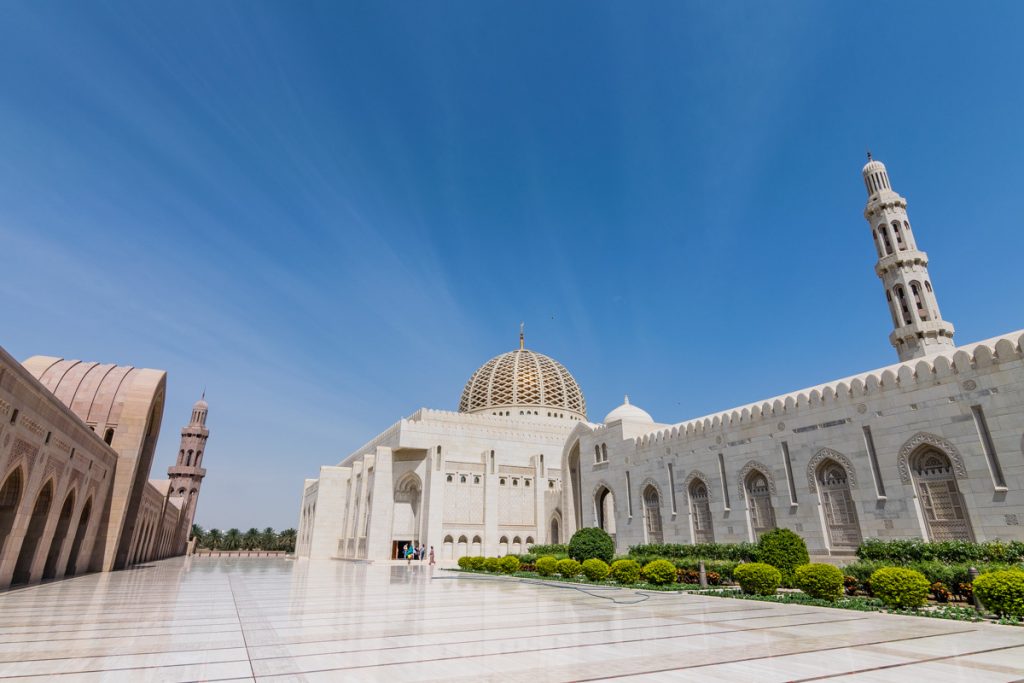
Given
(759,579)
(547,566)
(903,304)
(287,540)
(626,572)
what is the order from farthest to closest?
(287,540), (903,304), (547,566), (626,572), (759,579)

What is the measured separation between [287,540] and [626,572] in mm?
64483

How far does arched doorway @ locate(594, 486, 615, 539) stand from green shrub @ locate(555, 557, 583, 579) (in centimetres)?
857

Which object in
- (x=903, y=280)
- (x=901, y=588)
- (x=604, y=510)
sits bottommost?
(x=901, y=588)

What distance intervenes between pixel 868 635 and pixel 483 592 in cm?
805

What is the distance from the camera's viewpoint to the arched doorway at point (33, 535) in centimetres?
1335

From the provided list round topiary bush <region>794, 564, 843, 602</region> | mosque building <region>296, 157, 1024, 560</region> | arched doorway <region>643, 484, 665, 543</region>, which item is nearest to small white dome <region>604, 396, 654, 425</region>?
mosque building <region>296, 157, 1024, 560</region>

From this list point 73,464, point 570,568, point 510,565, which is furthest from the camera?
point 510,565

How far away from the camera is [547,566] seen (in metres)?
17.2

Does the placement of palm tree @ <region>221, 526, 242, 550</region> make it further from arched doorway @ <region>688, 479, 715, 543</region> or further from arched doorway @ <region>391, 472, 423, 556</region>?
arched doorway @ <region>688, 479, 715, 543</region>

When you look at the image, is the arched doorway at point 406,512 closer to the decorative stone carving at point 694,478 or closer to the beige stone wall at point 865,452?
the beige stone wall at point 865,452

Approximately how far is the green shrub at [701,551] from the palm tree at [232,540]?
2485 inches

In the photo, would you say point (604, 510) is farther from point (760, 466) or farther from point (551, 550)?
point (760, 466)

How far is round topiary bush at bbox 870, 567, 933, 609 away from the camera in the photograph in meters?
8.59

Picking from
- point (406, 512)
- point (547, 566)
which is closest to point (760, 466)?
point (547, 566)
